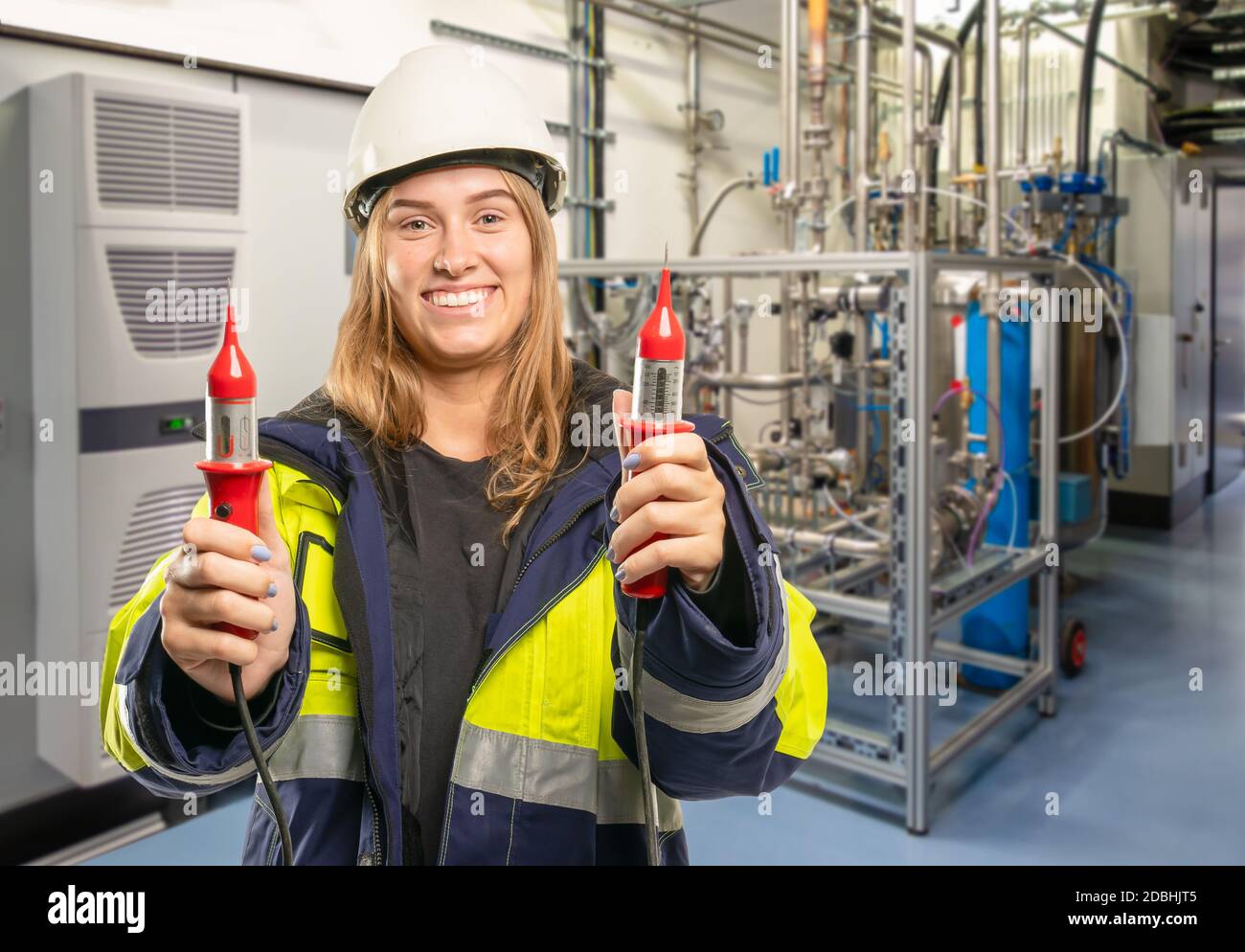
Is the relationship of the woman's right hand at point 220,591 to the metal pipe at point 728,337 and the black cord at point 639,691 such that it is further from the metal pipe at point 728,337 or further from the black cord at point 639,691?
the metal pipe at point 728,337

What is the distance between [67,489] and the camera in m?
2.33

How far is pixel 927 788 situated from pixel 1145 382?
2601mm

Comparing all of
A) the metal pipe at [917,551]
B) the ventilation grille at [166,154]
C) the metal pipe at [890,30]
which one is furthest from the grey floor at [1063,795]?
the metal pipe at [890,30]

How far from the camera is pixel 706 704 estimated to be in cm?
74

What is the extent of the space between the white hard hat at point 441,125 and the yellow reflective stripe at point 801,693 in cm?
45

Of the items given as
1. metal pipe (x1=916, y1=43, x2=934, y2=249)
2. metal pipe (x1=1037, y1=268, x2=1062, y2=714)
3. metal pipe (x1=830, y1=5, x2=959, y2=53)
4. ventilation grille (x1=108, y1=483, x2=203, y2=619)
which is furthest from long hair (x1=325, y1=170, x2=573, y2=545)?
metal pipe (x1=830, y1=5, x2=959, y2=53)

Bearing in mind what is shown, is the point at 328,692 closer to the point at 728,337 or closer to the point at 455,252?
the point at 455,252

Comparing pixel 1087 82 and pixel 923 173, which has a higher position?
pixel 1087 82

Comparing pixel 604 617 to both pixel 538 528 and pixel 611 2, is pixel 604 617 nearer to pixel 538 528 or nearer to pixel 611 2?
pixel 538 528

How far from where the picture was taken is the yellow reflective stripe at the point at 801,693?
857 mm

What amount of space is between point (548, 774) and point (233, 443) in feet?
1.34

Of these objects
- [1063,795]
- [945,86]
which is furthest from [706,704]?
[945,86]

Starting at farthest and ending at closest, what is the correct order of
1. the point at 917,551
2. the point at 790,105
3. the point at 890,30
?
the point at 890,30 < the point at 790,105 < the point at 917,551
